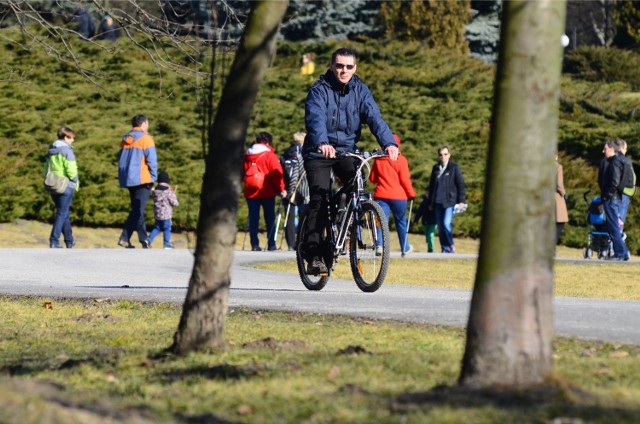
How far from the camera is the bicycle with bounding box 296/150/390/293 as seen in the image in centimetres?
1060

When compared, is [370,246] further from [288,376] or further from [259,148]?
[259,148]

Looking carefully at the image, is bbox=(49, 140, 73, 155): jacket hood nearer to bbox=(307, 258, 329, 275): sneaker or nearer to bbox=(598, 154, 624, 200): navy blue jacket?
bbox=(598, 154, 624, 200): navy blue jacket

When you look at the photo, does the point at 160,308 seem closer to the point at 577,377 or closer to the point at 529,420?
the point at 577,377

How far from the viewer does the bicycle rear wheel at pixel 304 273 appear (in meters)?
11.0

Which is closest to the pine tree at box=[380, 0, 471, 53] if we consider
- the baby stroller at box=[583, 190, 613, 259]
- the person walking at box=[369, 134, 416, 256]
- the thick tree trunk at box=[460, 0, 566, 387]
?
the baby stroller at box=[583, 190, 613, 259]

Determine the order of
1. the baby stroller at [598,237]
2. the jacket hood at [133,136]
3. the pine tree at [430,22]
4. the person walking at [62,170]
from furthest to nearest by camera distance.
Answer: the pine tree at [430,22] < the baby stroller at [598,237] < the jacket hood at [133,136] < the person walking at [62,170]

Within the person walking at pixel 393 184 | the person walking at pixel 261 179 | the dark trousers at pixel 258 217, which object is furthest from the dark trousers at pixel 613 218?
the dark trousers at pixel 258 217

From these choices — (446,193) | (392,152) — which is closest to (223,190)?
(392,152)

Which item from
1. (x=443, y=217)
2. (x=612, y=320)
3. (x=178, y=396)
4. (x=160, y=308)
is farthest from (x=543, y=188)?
(x=443, y=217)

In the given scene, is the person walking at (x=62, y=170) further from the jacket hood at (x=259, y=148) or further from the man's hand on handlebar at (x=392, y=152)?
the man's hand on handlebar at (x=392, y=152)

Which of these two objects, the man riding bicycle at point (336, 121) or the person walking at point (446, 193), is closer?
the man riding bicycle at point (336, 121)

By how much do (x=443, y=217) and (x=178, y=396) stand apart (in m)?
15.8

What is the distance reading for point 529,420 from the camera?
183 inches

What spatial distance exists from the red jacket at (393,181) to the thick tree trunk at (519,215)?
12.6 metres
